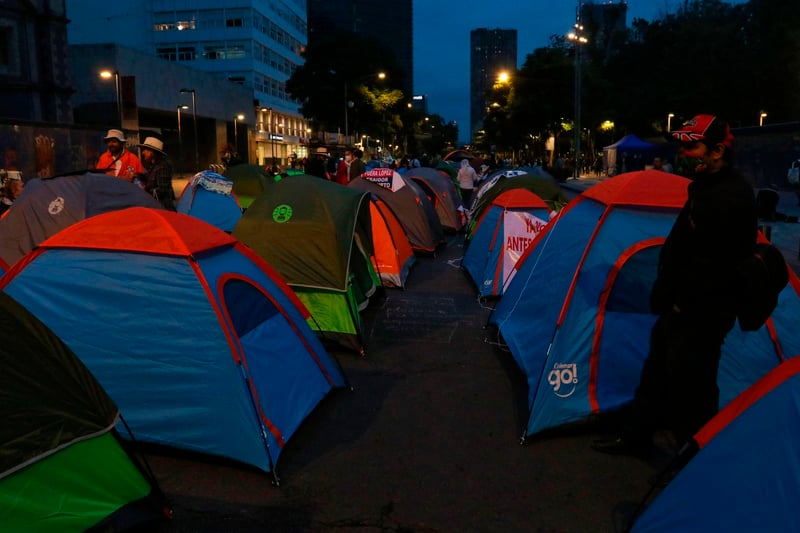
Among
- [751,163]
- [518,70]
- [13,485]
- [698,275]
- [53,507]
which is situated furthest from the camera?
[518,70]

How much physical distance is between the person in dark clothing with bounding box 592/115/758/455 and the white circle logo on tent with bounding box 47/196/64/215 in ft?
19.7

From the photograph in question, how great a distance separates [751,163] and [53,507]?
31379 mm

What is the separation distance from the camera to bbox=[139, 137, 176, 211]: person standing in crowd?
29.1 ft

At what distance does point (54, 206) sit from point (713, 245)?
251 inches

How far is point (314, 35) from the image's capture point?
170 metres

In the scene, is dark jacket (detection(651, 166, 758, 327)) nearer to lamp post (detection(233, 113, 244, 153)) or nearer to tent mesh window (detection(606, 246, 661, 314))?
tent mesh window (detection(606, 246, 661, 314))

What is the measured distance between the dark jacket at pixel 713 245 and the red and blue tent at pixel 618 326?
939 millimetres

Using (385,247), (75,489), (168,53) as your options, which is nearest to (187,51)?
(168,53)

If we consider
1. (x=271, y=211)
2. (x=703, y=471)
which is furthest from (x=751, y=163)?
(x=703, y=471)

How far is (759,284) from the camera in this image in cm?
360

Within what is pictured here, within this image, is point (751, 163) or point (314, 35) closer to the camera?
point (751, 163)

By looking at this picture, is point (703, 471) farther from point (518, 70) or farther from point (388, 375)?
point (518, 70)

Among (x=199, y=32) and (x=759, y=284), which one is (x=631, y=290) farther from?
(x=199, y=32)

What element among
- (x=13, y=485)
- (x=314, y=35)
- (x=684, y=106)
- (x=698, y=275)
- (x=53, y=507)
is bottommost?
(x=53, y=507)
